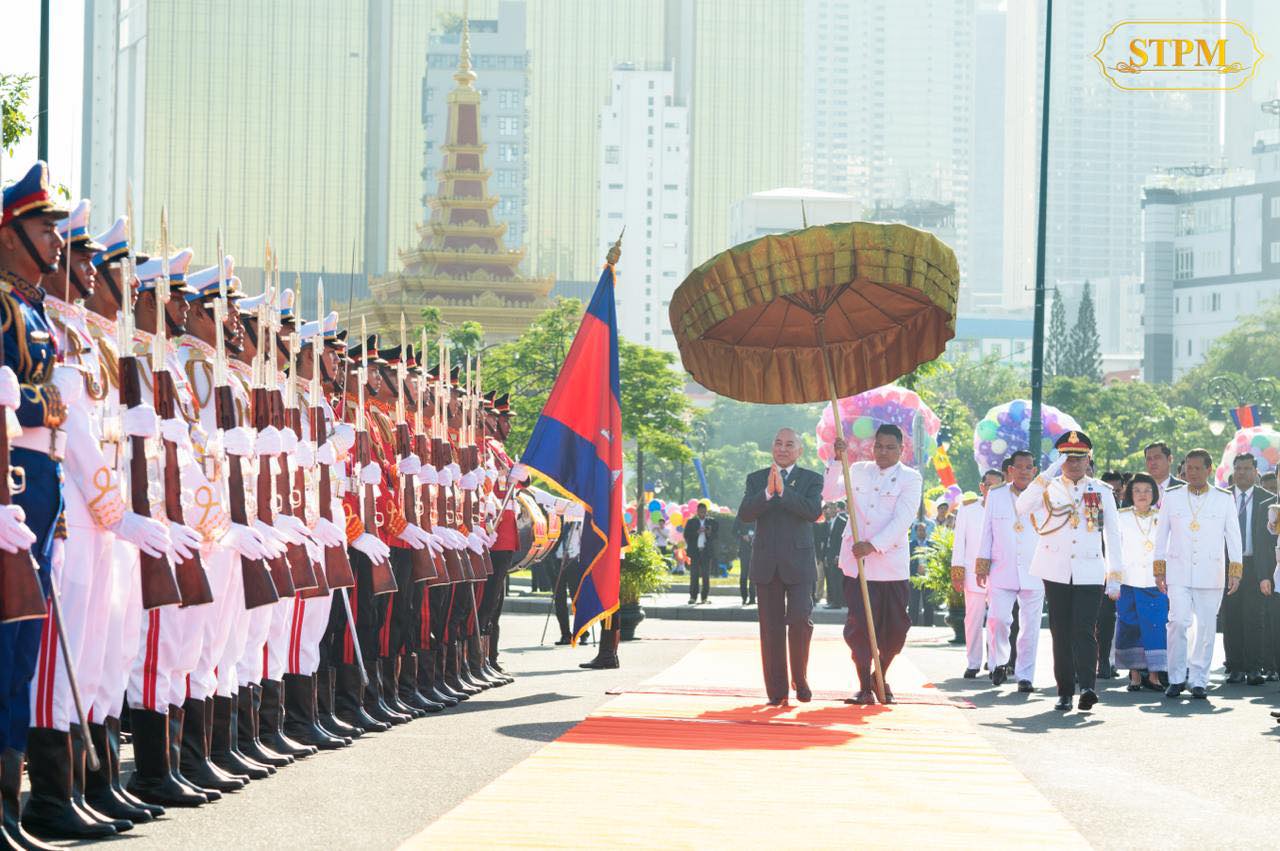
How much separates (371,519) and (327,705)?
1.11 meters

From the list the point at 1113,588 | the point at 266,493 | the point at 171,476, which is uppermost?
the point at 171,476

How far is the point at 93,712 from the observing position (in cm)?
746

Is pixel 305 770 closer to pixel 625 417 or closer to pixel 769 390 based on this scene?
pixel 769 390

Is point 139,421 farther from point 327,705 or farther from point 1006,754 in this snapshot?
point 1006,754

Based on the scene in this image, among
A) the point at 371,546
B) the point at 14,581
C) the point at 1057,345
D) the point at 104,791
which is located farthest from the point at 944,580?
the point at 1057,345

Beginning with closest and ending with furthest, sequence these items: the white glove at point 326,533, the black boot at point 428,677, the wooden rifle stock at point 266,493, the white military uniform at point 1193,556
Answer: the wooden rifle stock at point 266,493 < the white glove at point 326,533 < the black boot at point 428,677 < the white military uniform at point 1193,556

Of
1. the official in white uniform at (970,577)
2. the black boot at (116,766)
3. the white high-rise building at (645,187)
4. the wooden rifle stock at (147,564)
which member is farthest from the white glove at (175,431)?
the white high-rise building at (645,187)

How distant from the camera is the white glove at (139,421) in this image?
7.45 metres

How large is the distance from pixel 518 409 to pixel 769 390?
1126 inches

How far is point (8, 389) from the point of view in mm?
6418

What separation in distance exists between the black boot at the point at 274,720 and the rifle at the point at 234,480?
1.00 m

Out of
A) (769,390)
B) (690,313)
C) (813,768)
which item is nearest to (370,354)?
(690,313)

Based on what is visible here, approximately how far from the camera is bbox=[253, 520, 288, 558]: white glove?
8695mm

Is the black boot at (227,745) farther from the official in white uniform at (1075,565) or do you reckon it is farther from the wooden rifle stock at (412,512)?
the official in white uniform at (1075,565)
